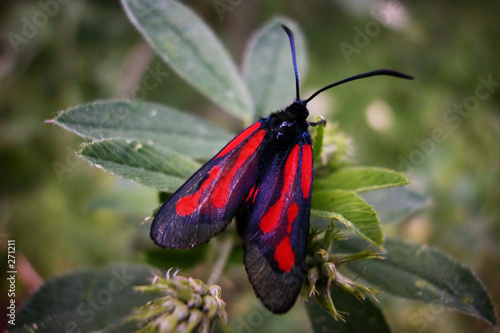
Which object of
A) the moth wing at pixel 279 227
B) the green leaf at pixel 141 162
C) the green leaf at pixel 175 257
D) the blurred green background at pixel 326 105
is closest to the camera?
the moth wing at pixel 279 227

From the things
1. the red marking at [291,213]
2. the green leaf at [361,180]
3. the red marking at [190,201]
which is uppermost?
the red marking at [190,201]

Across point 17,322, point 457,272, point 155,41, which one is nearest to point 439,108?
point 457,272

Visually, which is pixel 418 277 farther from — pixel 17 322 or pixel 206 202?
pixel 17 322

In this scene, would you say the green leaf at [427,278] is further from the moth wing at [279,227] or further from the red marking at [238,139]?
the red marking at [238,139]

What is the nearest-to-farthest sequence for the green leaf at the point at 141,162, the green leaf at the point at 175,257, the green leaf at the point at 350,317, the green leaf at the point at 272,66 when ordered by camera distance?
1. the green leaf at the point at 141,162
2. the green leaf at the point at 350,317
3. the green leaf at the point at 175,257
4. the green leaf at the point at 272,66

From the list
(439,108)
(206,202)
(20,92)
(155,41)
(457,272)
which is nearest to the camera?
(206,202)

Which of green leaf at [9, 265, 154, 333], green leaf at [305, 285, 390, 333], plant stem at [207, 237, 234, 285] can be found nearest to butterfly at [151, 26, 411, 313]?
plant stem at [207, 237, 234, 285]

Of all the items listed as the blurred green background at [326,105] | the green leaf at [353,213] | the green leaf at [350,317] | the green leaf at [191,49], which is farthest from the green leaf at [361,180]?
the blurred green background at [326,105]
